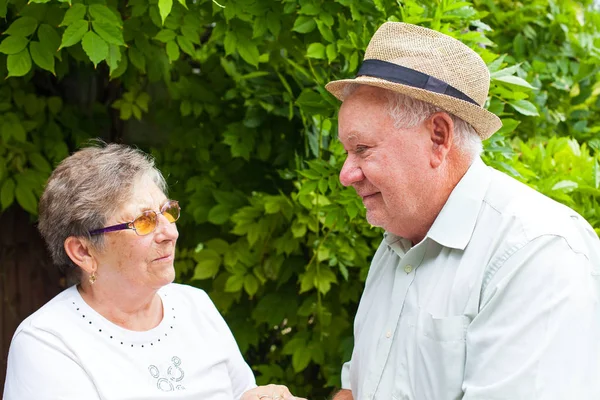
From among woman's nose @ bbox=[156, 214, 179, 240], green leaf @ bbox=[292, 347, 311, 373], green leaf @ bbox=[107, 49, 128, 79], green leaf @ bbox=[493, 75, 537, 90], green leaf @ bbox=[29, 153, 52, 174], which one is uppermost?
green leaf @ bbox=[107, 49, 128, 79]

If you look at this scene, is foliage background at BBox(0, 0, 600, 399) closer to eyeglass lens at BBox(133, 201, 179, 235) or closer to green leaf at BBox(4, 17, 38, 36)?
green leaf at BBox(4, 17, 38, 36)

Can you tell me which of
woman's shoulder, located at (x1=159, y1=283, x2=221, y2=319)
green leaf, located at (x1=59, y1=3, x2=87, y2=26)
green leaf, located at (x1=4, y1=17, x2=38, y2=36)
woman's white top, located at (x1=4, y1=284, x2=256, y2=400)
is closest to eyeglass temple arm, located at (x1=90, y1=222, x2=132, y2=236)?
woman's white top, located at (x1=4, y1=284, x2=256, y2=400)

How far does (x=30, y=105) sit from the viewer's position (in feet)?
11.0

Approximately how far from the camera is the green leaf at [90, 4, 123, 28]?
263 centimetres

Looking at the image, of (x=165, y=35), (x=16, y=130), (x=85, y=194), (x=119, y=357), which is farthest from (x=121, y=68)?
(x=119, y=357)

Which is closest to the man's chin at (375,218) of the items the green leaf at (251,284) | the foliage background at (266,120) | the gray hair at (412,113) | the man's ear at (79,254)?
the gray hair at (412,113)

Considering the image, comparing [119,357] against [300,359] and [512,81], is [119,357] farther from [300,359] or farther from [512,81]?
[512,81]

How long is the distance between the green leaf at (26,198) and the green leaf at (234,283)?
2.86ft

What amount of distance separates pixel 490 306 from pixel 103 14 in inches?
65.5

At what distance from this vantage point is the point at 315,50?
2906 mm

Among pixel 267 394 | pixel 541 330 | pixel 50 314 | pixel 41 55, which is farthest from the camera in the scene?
pixel 41 55

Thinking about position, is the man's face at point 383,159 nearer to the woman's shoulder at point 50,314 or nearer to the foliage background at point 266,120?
the foliage background at point 266,120

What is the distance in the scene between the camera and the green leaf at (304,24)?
2902mm

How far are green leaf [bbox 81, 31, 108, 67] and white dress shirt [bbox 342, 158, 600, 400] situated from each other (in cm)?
116
